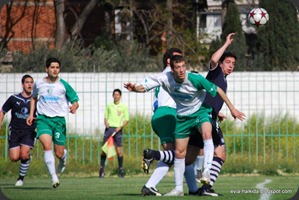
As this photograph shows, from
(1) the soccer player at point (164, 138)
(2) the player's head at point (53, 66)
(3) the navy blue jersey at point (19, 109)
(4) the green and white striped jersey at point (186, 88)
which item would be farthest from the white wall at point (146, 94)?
(4) the green and white striped jersey at point (186, 88)

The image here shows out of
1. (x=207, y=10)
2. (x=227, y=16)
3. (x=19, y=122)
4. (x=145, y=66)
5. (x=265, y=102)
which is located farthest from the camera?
(x=207, y=10)

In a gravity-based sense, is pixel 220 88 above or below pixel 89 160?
above

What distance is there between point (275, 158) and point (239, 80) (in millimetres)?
2581

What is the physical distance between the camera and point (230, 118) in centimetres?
2433

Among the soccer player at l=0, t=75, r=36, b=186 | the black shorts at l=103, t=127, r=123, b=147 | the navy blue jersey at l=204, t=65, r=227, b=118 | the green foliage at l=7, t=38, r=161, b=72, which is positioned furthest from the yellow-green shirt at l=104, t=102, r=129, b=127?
the navy blue jersey at l=204, t=65, r=227, b=118

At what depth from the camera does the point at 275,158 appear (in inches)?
924

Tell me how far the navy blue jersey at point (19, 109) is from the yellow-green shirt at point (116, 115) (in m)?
4.51

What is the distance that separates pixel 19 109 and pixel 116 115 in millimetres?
4824

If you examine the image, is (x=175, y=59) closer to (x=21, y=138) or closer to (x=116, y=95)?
(x=21, y=138)

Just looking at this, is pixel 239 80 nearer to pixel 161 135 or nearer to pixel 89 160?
pixel 89 160

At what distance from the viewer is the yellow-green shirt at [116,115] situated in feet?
71.9

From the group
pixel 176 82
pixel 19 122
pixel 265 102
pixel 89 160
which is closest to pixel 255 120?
pixel 265 102

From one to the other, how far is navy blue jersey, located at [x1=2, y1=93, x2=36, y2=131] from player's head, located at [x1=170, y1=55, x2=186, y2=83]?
5.40 m

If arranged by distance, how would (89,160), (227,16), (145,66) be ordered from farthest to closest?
(227,16) → (145,66) → (89,160)
